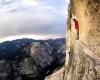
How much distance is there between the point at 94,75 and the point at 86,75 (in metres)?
1.45

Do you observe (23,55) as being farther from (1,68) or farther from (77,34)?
(77,34)

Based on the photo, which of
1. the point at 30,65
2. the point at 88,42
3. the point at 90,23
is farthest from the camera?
the point at 30,65

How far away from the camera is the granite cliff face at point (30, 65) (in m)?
133

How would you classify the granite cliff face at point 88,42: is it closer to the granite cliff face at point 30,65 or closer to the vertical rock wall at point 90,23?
the vertical rock wall at point 90,23

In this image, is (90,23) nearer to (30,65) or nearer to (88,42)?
(88,42)

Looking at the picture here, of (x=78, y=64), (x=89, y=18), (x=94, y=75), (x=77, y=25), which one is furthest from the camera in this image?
(x=77, y=25)

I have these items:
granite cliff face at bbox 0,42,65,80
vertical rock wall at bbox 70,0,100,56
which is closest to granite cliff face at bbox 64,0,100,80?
vertical rock wall at bbox 70,0,100,56

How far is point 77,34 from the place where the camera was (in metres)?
31.6

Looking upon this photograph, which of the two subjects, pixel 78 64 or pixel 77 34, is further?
pixel 77 34

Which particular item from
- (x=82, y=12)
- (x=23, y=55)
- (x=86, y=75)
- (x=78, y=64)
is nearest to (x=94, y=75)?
(x=86, y=75)

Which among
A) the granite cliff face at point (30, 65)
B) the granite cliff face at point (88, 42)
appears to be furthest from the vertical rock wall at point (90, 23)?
the granite cliff face at point (30, 65)

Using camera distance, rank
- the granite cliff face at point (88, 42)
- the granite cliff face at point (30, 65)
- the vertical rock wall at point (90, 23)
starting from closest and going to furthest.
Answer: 1. the granite cliff face at point (88, 42)
2. the vertical rock wall at point (90, 23)
3. the granite cliff face at point (30, 65)

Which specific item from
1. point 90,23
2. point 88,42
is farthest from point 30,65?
point 90,23

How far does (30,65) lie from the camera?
13450 cm
